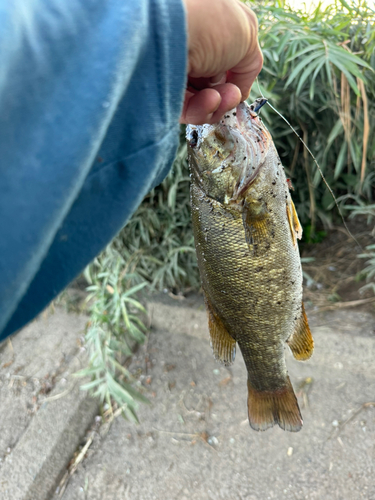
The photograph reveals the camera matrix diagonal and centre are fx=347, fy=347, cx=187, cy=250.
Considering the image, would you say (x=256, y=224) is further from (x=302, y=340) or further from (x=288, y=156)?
(x=288, y=156)

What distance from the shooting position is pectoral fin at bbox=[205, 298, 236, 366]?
1.29m

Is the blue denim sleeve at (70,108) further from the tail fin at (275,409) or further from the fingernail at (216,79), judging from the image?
the tail fin at (275,409)

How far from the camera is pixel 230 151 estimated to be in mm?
1032

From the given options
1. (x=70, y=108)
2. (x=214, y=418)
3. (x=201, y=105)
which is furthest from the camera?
(x=214, y=418)

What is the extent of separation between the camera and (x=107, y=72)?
0.45 metres

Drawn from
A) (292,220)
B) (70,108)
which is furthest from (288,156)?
(70,108)

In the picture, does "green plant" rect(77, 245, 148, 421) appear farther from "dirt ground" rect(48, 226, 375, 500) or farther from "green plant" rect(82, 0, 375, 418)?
"dirt ground" rect(48, 226, 375, 500)

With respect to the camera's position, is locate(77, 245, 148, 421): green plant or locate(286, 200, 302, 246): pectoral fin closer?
locate(286, 200, 302, 246): pectoral fin

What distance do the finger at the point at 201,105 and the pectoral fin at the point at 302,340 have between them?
82 cm

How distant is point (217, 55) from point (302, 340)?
3.35 feet

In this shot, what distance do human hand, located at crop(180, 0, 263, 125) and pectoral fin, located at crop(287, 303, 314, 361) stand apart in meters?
0.81

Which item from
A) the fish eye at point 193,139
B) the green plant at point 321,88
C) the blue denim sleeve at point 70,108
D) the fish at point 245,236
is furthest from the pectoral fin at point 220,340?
the green plant at point 321,88

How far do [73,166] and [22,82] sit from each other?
0.36 feet

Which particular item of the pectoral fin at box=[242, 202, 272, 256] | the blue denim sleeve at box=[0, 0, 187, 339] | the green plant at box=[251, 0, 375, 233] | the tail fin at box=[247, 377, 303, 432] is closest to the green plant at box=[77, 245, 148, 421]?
the tail fin at box=[247, 377, 303, 432]
